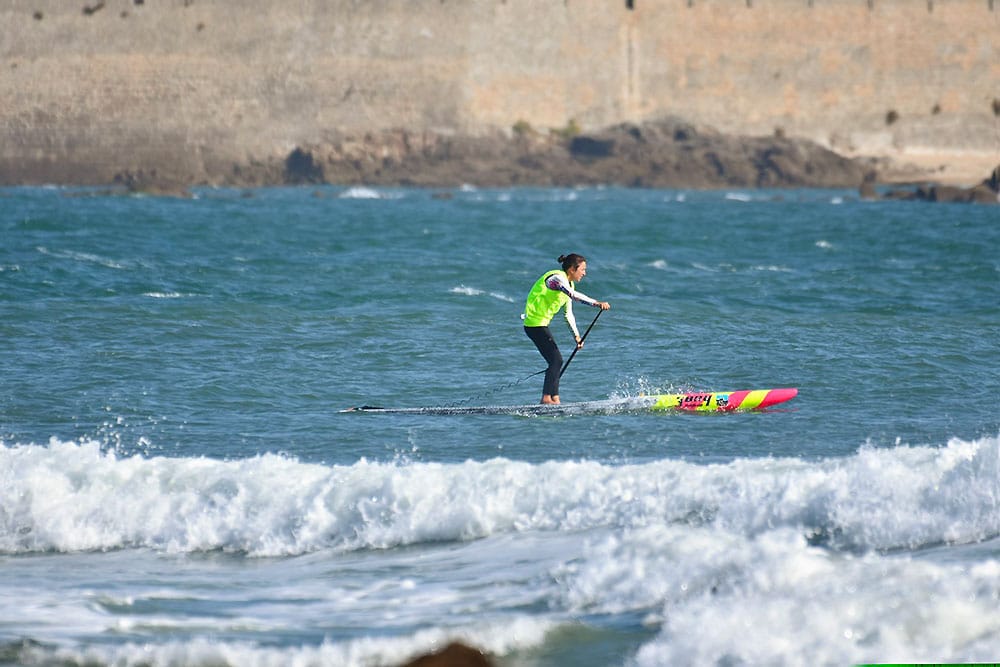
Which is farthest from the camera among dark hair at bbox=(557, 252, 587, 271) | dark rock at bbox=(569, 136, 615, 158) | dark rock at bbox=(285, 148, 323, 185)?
dark rock at bbox=(569, 136, 615, 158)

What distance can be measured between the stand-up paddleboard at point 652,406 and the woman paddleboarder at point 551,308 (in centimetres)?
22

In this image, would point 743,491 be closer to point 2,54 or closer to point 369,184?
point 369,184

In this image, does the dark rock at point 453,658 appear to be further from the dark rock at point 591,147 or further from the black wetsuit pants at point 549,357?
the dark rock at point 591,147

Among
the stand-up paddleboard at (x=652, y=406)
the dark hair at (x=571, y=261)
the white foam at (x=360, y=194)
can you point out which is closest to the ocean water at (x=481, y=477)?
the stand-up paddleboard at (x=652, y=406)

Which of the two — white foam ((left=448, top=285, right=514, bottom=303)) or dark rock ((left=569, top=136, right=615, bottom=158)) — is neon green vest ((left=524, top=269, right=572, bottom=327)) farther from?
dark rock ((left=569, top=136, right=615, bottom=158))

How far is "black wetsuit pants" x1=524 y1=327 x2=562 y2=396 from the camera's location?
10.6 metres

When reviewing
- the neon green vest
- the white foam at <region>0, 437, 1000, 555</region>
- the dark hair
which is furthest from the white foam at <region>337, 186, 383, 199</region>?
the white foam at <region>0, 437, 1000, 555</region>

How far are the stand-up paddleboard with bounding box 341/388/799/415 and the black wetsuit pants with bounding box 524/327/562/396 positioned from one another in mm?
176

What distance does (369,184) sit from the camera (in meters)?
51.4

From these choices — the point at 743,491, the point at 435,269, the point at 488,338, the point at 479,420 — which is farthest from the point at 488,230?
the point at 743,491

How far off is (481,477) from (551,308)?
299cm

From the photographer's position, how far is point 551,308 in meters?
10.7

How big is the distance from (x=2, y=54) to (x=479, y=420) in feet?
154

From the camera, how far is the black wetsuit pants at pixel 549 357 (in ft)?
34.7
